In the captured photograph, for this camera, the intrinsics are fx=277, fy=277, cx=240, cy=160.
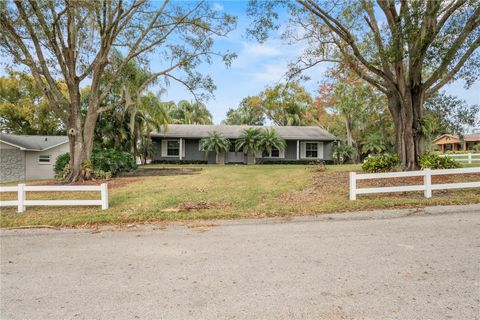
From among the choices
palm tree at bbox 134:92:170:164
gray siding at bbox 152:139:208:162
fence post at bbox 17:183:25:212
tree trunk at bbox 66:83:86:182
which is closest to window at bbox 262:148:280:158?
gray siding at bbox 152:139:208:162

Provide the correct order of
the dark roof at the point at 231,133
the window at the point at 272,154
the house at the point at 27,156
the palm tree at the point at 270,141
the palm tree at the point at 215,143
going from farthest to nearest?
the window at the point at 272,154, the dark roof at the point at 231,133, the palm tree at the point at 270,141, the palm tree at the point at 215,143, the house at the point at 27,156

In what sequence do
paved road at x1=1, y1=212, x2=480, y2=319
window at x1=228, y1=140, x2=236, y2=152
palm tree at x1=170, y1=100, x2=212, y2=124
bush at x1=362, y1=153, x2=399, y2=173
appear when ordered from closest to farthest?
paved road at x1=1, y1=212, x2=480, y2=319 < bush at x1=362, y1=153, x2=399, y2=173 < window at x1=228, y1=140, x2=236, y2=152 < palm tree at x1=170, y1=100, x2=212, y2=124

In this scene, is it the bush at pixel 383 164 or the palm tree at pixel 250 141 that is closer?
the bush at pixel 383 164

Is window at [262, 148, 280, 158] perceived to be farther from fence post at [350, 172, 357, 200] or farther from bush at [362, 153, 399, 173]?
fence post at [350, 172, 357, 200]

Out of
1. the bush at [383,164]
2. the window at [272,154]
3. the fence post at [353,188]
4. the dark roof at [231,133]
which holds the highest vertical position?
the dark roof at [231,133]

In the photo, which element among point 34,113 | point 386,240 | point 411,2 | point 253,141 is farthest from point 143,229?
point 34,113

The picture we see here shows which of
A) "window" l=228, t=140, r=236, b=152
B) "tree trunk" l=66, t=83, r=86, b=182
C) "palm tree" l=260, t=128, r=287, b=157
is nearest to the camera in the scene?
"tree trunk" l=66, t=83, r=86, b=182

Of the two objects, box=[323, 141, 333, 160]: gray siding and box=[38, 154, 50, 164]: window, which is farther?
box=[323, 141, 333, 160]: gray siding

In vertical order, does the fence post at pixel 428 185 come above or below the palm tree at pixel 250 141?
below

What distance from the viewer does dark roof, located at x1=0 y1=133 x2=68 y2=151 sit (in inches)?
774

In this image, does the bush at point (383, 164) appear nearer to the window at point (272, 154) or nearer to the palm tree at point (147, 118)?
the palm tree at point (147, 118)

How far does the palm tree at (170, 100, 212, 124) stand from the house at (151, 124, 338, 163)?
12554 mm

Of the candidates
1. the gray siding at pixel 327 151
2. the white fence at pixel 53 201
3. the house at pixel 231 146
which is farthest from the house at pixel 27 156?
the gray siding at pixel 327 151

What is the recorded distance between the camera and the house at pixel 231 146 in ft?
78.0
